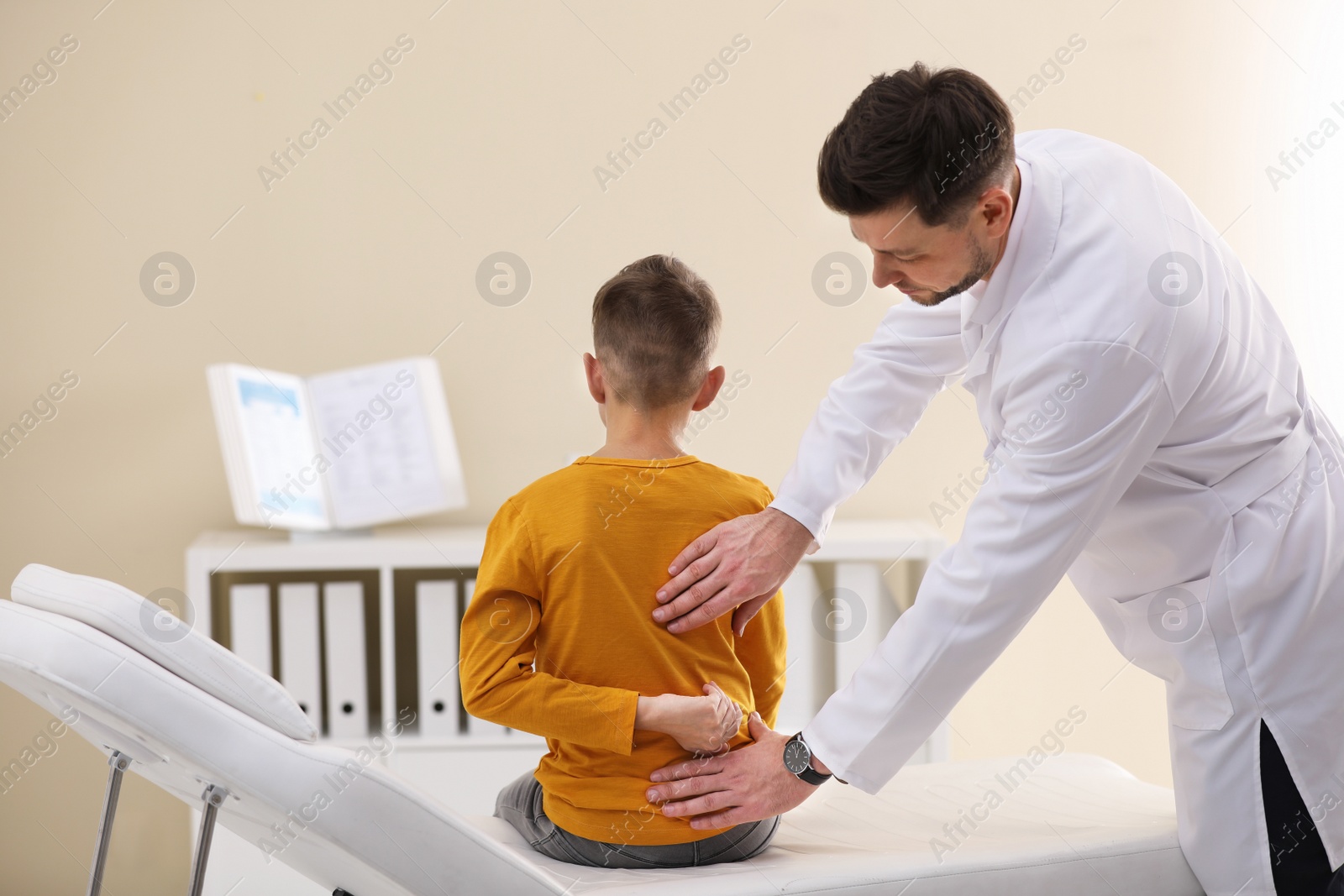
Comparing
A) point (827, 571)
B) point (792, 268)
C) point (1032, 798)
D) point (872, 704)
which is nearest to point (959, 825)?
point (1032, 798)

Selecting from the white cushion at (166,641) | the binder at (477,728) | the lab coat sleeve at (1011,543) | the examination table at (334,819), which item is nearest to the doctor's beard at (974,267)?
the lab coat sleeve at (1011,543)

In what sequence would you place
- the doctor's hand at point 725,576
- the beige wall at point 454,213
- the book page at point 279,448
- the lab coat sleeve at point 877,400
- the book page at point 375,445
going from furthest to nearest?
1. the beige wall at point 454,213
2. the book page at point 375,445
3. the book page at point 279,448
4. the lab coat sleeve at point 877,400
5. the doctor's hand at point 725,576

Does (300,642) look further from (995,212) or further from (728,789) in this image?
(995,212)

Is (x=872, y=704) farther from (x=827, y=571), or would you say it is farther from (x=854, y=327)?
(x=854, y=327)

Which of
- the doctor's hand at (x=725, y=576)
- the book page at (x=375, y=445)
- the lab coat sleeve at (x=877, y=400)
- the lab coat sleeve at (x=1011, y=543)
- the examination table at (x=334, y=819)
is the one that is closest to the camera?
the examination table at (x=334, y=819)

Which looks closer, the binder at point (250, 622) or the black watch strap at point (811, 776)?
the black watch strap at point (811, 776)

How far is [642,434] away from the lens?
48.7 inches

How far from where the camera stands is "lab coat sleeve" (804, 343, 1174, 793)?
3.51 ft

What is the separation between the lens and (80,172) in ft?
7.88

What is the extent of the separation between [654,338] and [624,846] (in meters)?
0.56

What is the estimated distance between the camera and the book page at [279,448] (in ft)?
7.09

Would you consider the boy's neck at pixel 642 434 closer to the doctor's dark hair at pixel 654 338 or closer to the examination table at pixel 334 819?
the doctor's dark hair at pixel 654 338

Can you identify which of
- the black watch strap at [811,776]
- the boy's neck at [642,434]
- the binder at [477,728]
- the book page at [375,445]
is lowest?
the black watch strap at [811,776]

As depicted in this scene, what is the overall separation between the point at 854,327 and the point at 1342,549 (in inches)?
58.5
